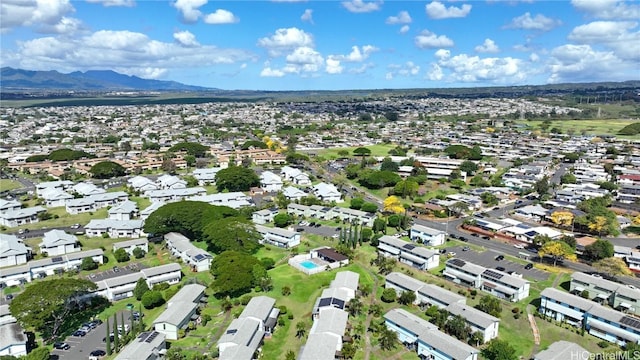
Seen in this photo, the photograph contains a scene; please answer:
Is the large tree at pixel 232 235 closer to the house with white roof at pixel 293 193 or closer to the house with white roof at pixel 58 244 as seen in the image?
the house with white roof at pixel 58 244

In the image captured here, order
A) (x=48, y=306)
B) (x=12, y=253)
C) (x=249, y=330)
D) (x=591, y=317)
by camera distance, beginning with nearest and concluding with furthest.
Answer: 1. (x=249, y=330)
2. (x=591, y=317)
3. (x=48, y=306)
4. (x=12, y=253)

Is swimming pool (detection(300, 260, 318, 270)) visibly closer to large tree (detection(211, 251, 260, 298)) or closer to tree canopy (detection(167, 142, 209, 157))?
large tree (detection(211, 251, 260, 298))

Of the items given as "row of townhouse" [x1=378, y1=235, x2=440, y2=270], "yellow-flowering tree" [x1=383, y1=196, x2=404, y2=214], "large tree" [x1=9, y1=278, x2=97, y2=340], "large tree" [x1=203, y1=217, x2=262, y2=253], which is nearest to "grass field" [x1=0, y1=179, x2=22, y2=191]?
"large tree" [x1=203, y1=217, x2=262, y2=253]

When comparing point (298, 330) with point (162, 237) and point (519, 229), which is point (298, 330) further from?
point (519, 229)

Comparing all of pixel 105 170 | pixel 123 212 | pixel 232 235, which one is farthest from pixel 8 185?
pixel 232 235

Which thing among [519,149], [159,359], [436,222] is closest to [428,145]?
[519,149]

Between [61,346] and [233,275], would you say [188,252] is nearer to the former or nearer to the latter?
[233,275]

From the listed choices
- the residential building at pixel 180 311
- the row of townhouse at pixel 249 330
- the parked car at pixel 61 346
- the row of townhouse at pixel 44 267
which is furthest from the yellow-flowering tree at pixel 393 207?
the parked car at pixel 61 346
